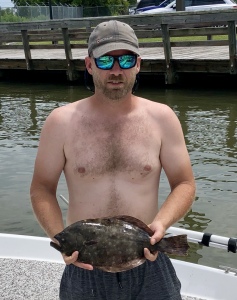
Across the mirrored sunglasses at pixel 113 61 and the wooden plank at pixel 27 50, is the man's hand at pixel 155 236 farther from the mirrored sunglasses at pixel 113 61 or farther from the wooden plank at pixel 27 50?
the wooden plank at pixel 27 50

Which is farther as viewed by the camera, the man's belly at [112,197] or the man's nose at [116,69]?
the man's belly at [112,197]

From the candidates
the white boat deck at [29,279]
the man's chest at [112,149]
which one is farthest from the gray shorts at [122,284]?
the white boat deck at [29,279]

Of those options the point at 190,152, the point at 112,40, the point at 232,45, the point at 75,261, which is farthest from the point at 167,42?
the point at 75,261

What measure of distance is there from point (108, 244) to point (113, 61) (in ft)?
2.80

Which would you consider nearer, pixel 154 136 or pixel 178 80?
pixel 154 136

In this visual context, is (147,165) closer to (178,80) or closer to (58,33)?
(178,80)

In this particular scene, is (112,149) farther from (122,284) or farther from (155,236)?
(122,284)

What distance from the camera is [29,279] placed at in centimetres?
414

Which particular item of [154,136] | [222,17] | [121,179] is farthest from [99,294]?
[222,17]

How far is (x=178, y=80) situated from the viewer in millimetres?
15781

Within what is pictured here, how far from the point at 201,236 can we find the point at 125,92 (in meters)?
1.48

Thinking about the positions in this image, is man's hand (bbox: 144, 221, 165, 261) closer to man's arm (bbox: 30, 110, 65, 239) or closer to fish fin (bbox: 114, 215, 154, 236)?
fish fin (bbox: 114, 215, 154, 236)

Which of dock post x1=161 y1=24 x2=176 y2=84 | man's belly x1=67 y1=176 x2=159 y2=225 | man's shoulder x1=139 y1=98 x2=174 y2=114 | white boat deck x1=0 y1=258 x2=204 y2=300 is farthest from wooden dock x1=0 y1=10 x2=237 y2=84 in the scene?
man's belly x1=67 y1=176 x2=159 y2=225

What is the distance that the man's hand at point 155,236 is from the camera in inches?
94.4
